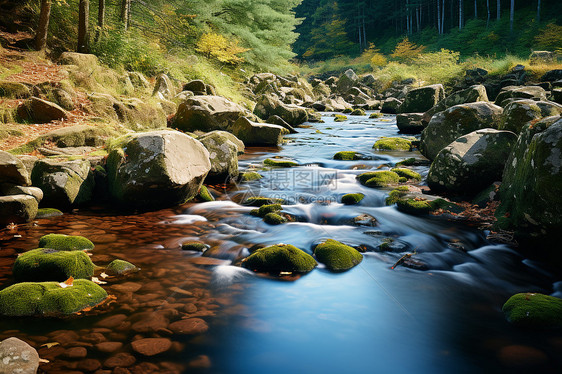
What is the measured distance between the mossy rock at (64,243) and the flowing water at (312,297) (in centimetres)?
18

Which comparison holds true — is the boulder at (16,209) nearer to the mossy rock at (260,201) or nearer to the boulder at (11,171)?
the boulder at (11,171)

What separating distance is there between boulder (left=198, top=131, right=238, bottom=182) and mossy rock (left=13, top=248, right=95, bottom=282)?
4.15 m

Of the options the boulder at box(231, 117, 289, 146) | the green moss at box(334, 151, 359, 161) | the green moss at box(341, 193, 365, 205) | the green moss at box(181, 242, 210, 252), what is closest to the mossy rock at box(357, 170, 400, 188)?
the green moss at box(341, 193, 365, 205)

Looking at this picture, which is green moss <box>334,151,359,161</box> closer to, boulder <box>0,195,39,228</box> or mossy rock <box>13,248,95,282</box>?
boulder <box>0,195,39,228</box>

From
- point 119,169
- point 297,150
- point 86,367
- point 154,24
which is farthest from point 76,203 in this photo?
point 154,24

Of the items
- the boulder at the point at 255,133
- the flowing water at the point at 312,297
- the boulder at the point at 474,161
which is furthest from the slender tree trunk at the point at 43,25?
the boulder at the point at 474,161

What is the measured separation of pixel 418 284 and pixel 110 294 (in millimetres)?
3168

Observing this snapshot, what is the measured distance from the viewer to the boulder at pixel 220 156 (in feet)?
25.2

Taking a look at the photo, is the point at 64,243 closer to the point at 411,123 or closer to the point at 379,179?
the point at 379,179

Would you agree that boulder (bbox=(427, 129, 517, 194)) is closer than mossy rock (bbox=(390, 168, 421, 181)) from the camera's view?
Yes

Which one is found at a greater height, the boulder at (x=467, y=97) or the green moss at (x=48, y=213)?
the boulder at (x=467, y=97)

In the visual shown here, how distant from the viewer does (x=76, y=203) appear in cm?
592

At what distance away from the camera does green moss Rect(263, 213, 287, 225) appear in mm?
5867

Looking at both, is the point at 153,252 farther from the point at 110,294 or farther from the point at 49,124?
the point at 49,124
